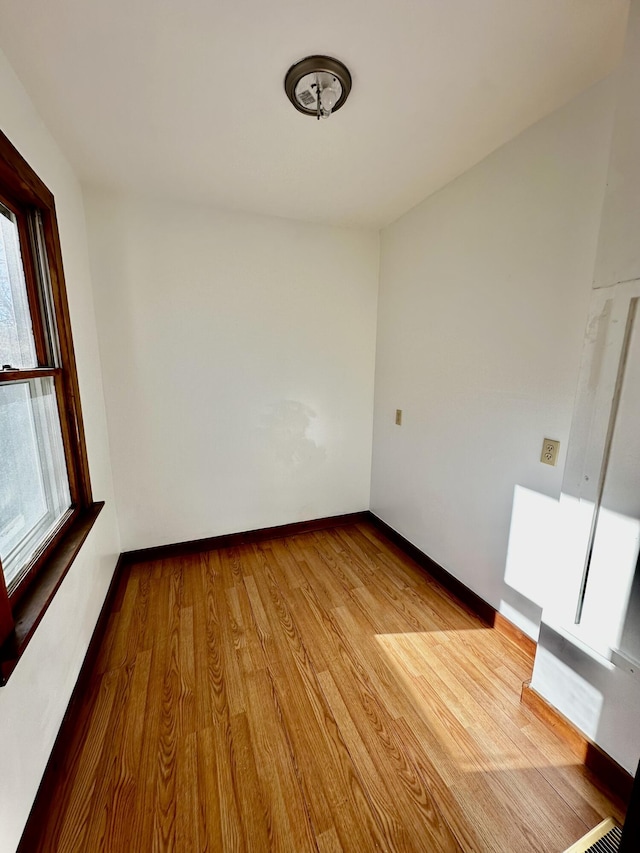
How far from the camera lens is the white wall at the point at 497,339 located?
139 cm

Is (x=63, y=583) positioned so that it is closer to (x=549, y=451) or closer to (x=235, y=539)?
(x=235, y=539)

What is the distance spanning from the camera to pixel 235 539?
266cm

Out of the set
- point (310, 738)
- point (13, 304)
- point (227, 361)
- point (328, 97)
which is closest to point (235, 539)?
point (227, 361)

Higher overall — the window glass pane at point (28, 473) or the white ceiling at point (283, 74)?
the white ceiling at point (283, 74)

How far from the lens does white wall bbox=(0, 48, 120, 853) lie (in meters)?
0.94

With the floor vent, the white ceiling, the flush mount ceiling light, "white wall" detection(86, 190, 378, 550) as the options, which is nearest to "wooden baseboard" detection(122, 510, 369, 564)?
"white wall" detection(86, 190, 378, 550)

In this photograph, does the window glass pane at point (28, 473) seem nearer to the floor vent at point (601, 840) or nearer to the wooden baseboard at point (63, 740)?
the wooden baseboard at point (63, 740)

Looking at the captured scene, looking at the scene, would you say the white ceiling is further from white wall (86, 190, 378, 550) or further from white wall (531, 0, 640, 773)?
white wall (86, 190, 378, 550)

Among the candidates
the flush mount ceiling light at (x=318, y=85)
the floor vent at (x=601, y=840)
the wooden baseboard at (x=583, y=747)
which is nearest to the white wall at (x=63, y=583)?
the flush mount ceiling light at (x=318, y=85)

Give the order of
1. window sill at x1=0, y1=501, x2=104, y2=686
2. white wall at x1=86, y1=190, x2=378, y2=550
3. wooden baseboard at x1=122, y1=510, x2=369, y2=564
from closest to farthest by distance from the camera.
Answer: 1. window sill at x1=0, y1=501, x2=104, y2=686
2. white wall at x1=86, y1=190, x2=378, y2=550
3. wooden baseboard at x1=122, y1=510, x2=369, y2=564

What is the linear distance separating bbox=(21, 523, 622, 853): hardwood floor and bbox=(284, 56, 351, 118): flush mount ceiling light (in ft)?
7.73

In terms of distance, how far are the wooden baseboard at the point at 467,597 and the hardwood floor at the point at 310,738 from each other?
0.05 meters

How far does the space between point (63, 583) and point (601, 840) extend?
1961 millimetres

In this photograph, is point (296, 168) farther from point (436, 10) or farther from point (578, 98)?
point (578, 98)
